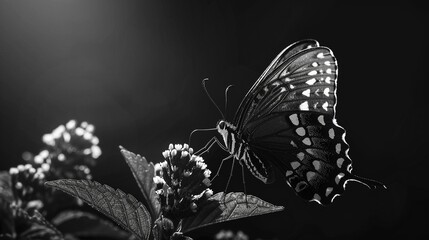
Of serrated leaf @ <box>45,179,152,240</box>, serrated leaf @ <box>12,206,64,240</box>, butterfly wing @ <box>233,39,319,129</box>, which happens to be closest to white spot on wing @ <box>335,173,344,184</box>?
butterfly wing @ <box>233,39,319,129</box>

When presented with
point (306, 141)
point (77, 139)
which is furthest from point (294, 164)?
point (77, 139)

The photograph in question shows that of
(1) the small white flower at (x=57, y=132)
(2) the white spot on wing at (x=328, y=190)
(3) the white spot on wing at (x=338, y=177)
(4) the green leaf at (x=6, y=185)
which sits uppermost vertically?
(1) the small white flower at (x=57, y=132)

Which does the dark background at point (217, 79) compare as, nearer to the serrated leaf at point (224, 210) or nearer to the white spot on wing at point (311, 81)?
the white spot on wing at point (311, 81)

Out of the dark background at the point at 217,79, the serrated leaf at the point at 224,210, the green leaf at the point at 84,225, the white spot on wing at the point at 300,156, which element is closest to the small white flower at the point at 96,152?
the green leaf at the point at 84,225

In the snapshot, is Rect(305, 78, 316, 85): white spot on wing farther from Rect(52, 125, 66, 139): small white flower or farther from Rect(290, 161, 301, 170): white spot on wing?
Rect(52, 125, 66, 139): small white flower

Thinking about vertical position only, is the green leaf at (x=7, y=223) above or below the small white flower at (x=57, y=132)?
below

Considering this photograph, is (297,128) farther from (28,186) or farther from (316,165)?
(28,186)
